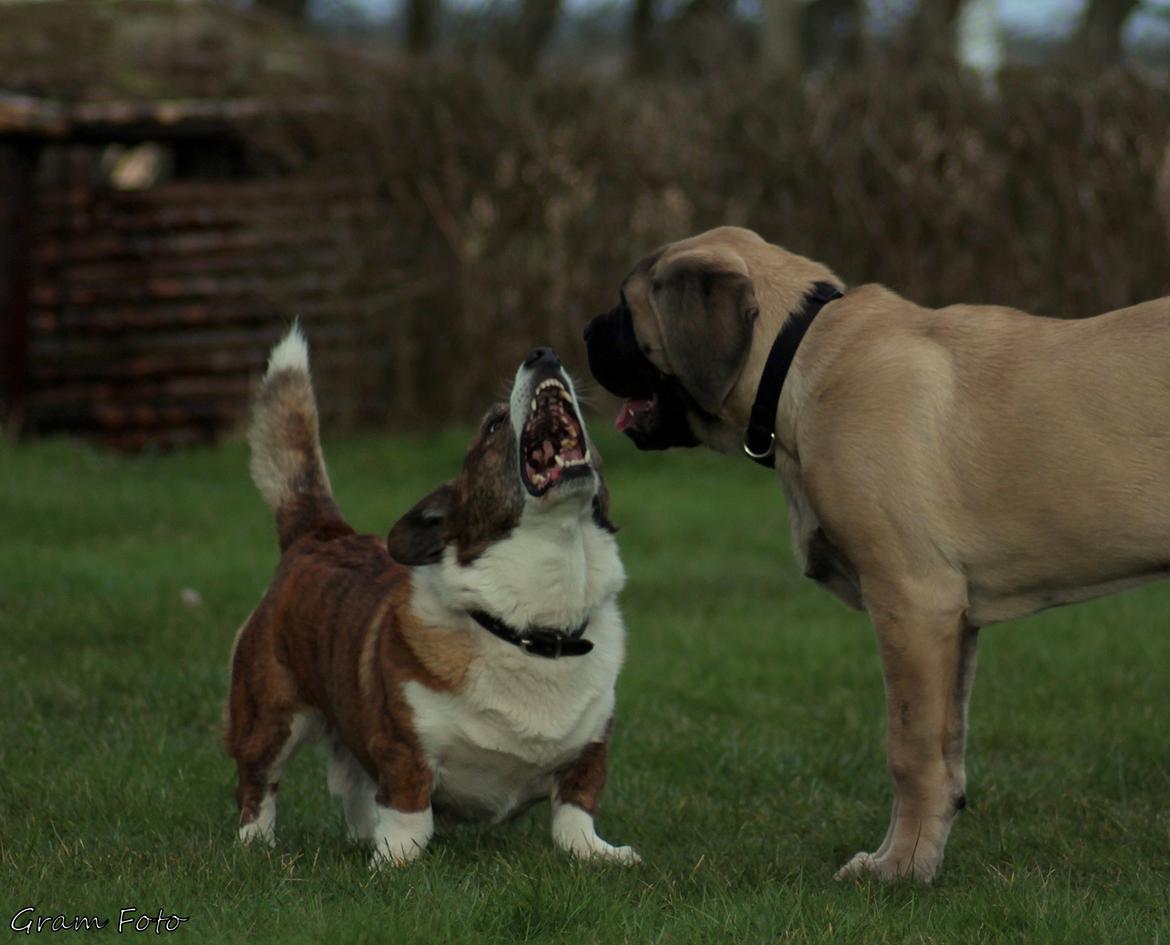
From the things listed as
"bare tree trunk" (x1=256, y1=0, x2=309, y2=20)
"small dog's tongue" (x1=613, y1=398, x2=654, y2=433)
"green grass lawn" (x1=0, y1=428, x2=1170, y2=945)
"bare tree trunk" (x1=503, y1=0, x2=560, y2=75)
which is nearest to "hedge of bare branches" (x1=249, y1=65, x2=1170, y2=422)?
"green grass lawn" (x1=0, y1=428, x2=1170, y2=945)

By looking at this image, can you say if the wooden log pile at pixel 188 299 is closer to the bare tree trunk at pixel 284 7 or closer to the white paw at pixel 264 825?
the white paw at pixel 264 825

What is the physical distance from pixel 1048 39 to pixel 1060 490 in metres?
30.7

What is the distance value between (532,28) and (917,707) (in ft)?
82.0

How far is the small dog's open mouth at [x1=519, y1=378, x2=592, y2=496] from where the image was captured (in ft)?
16.6

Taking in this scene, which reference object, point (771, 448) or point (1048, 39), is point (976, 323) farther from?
point (1048, 39)

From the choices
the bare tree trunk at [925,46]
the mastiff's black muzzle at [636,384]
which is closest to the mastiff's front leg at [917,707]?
the mastiff's black muzzle at [636,384]

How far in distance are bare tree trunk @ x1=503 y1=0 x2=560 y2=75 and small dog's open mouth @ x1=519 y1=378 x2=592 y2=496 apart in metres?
23.1

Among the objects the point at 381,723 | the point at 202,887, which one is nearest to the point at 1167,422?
the point at 381,723

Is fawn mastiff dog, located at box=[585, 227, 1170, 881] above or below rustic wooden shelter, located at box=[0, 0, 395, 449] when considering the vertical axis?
above

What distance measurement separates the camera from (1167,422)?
473cm

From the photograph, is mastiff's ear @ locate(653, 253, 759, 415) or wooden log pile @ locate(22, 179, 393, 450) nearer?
mastiff's ear @ locate(653, 253, 759, 415)

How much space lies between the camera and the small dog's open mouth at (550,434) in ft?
16.6

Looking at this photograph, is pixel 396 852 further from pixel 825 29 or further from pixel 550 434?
pixel 825 29

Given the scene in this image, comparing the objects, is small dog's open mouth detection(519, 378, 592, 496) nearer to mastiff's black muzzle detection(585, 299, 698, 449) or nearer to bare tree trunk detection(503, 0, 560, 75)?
mastiff's black muzzle detection(585, 299, 698, 449)
